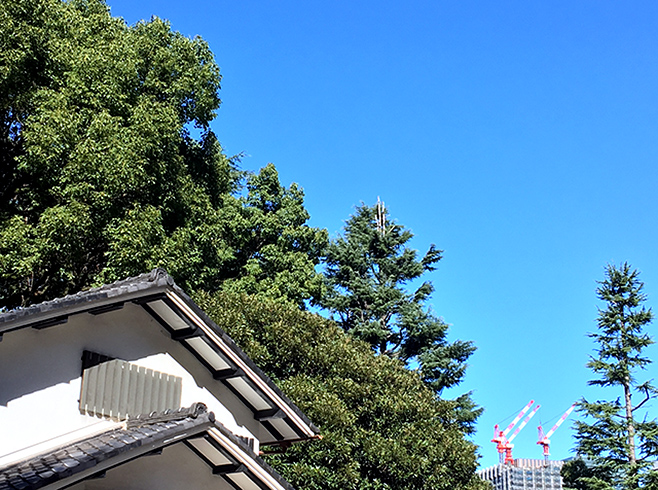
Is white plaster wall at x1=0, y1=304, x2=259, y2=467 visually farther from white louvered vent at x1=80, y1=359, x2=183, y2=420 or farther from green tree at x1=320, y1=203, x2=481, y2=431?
green tree at x1=320, y1=203, x2=481, y2=431

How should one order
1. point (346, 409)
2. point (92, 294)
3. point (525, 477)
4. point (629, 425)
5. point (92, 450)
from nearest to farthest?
point (92, 450), point (92, 294), point (346, 409), point (629, 425), point (525, 477)

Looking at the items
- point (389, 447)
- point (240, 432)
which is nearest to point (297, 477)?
point (389, 447)

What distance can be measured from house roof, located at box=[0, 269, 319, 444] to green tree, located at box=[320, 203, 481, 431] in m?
20.7

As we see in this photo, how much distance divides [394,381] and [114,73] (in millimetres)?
12422

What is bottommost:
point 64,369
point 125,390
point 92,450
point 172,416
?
point 92,450

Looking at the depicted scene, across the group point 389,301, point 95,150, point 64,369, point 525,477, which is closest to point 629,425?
point 389,301

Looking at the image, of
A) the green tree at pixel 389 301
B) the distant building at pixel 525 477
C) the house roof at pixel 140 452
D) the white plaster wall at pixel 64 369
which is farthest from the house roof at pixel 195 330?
the distant building at pixel 525 477

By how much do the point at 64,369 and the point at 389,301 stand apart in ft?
83.3

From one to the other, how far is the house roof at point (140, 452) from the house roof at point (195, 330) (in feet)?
5.50

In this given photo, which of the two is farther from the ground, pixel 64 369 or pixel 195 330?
pixel 195 330

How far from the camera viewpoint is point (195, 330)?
11297 mm

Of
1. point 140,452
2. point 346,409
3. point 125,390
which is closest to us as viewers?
point 140,452

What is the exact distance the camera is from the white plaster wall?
9.19 m

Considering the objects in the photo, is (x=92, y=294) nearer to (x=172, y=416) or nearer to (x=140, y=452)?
(x=172, y=416)
